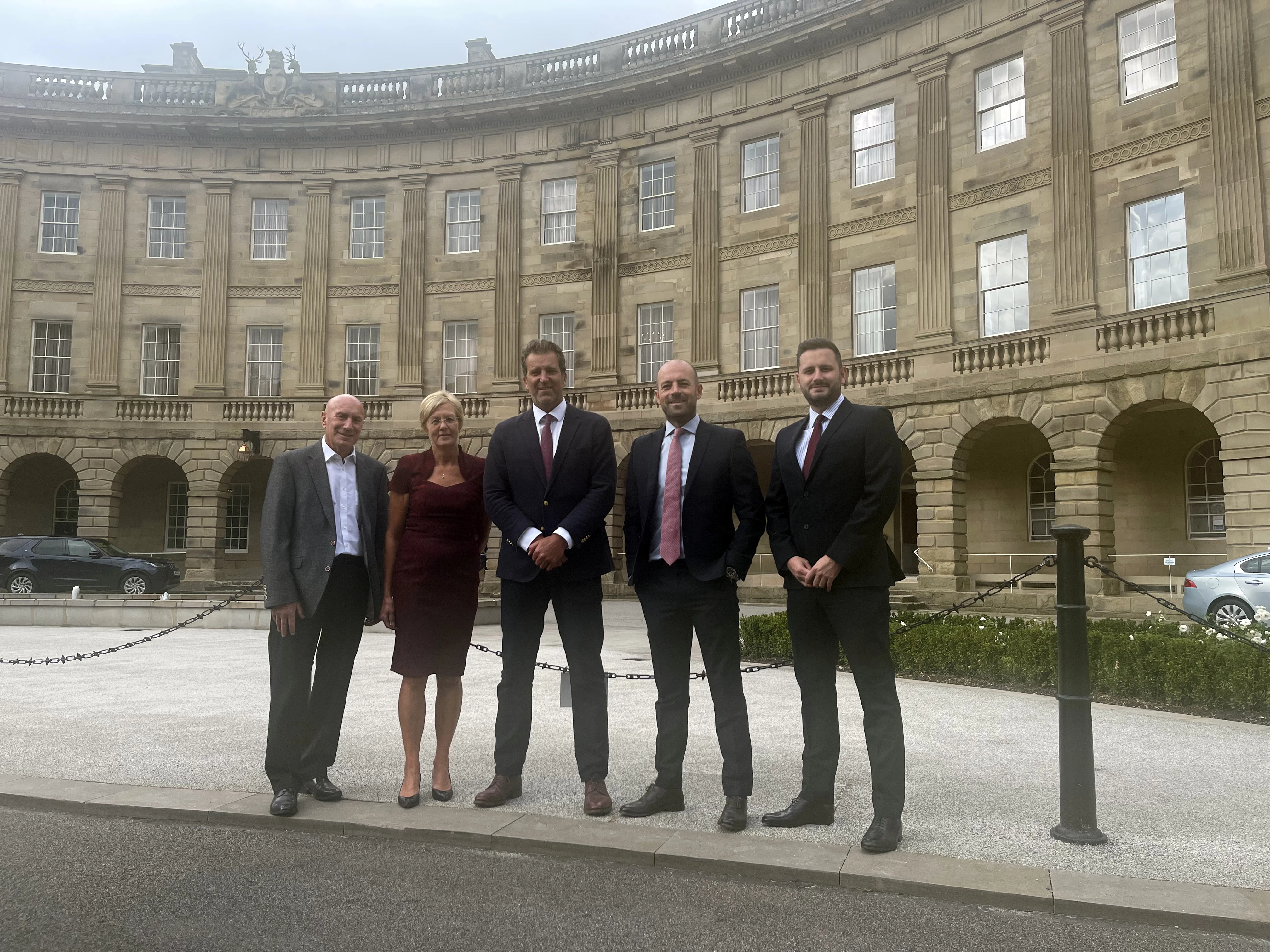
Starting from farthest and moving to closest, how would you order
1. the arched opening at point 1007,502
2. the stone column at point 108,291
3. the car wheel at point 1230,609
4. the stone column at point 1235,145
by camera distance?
the stone column at point 108,291 → the arched opening at point 1007,502 → the stone column at point 1235,145 → the car wheel at point 1230,609

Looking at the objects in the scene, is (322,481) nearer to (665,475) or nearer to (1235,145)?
(665,475)

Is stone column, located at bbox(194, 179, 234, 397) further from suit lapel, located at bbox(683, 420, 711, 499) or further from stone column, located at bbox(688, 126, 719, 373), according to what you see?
suit lapel, located at bbox(683, 420, 711, 499)

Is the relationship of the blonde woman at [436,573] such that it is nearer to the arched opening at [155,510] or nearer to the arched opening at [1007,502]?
the arched opening at [1007,502]

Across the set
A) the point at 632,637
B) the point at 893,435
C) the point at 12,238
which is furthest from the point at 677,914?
the point at 12,238

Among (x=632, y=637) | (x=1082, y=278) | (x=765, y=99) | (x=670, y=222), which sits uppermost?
(x=765, y=99)

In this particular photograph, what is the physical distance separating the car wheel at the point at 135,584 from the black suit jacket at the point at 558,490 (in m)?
21.8

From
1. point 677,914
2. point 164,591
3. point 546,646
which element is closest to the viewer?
point 677,914

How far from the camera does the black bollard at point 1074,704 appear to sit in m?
4.55

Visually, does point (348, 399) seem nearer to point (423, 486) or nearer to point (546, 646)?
point (423, 486)

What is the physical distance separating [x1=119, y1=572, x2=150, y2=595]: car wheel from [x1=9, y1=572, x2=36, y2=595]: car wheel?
6.46 feet

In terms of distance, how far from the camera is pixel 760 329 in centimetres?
2586

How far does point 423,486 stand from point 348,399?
705 millimetres

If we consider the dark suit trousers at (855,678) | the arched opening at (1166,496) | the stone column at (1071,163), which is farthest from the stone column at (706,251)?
the dark suit trousers at (855,678)

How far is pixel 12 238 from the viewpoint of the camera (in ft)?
98.5
